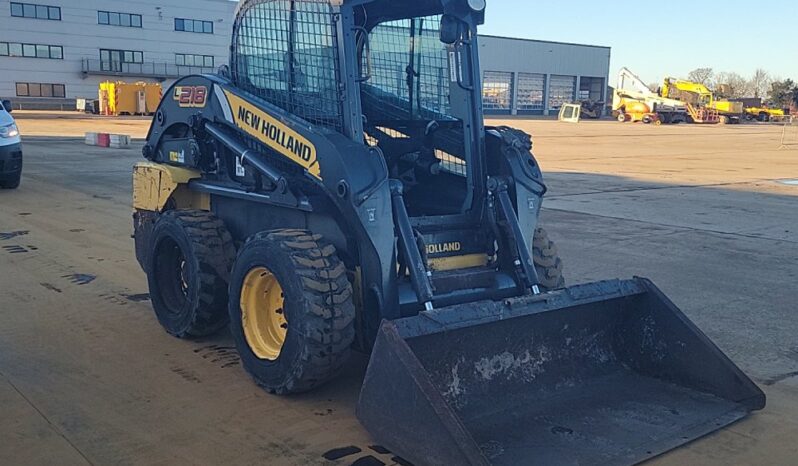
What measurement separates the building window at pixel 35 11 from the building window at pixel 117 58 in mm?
4415

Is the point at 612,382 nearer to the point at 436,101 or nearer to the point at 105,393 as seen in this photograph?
the point at 436,101

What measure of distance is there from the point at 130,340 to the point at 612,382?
341cm

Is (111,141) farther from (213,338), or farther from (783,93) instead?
(783,93)

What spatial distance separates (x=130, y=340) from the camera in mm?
5609

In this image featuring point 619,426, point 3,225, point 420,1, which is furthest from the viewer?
point 3,225

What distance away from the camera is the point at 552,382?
14.8 ft

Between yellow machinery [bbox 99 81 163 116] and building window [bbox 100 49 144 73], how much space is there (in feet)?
45.7

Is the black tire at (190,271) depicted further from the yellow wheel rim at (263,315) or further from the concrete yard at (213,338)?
the yellow wheel rim at (263,315)

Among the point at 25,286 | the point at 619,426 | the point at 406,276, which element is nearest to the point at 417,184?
the point at 406,276

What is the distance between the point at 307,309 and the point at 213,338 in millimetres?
1746

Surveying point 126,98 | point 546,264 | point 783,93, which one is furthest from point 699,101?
point 546,264

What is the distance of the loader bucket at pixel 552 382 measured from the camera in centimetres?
362

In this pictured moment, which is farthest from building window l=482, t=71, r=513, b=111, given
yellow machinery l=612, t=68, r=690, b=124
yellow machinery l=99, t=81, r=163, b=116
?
yellow machinery l=99, t=81, r=163, b=116

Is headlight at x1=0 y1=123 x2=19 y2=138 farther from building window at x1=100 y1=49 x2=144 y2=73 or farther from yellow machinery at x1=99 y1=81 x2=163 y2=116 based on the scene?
building window at x1=100 y1=49 x2=144 y2=73
